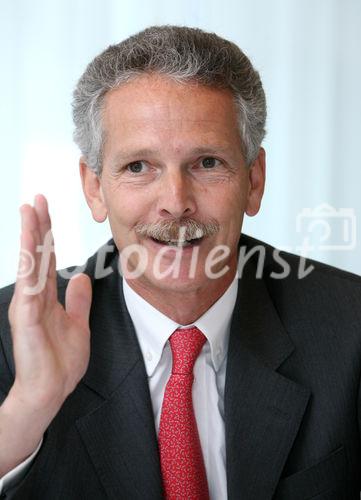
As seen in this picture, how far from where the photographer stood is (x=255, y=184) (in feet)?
6.30

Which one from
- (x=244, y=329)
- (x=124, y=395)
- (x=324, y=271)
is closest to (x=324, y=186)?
(x=324, y=271)

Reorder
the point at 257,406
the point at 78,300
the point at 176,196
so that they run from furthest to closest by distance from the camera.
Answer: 1. the point at 257,406
2. the point at 176,196
3. the point at 78,300

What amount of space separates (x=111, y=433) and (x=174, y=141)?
642mm

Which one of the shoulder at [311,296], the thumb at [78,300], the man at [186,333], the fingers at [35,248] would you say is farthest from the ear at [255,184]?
the fingers at [35,248]

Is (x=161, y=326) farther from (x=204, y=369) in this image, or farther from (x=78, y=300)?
(x=78, y=300)

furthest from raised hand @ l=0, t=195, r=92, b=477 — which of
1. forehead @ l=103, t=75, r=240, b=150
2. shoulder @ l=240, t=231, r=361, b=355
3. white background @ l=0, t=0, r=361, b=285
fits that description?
white background @ l=0, t=0, r=361, b=285

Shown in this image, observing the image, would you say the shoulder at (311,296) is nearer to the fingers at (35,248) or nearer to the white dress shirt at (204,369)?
the white dress shirt at (204,369)

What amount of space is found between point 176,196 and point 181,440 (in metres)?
0.53

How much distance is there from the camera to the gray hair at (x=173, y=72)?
66.0 inches

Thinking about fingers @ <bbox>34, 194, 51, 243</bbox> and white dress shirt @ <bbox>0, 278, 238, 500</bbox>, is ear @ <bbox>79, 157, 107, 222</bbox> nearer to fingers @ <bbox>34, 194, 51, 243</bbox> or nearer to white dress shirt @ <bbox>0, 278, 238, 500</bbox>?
white dress shirt @ <bbox>0, 278, 238, 500</bbox>

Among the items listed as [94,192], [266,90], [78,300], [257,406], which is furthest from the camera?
[266,90]

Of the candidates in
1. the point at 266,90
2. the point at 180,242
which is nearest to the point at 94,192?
the point at 180,242

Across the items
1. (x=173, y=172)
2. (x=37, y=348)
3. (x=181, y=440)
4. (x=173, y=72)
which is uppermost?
(x=173, y=72)

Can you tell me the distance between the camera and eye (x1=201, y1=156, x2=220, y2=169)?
171 cm
